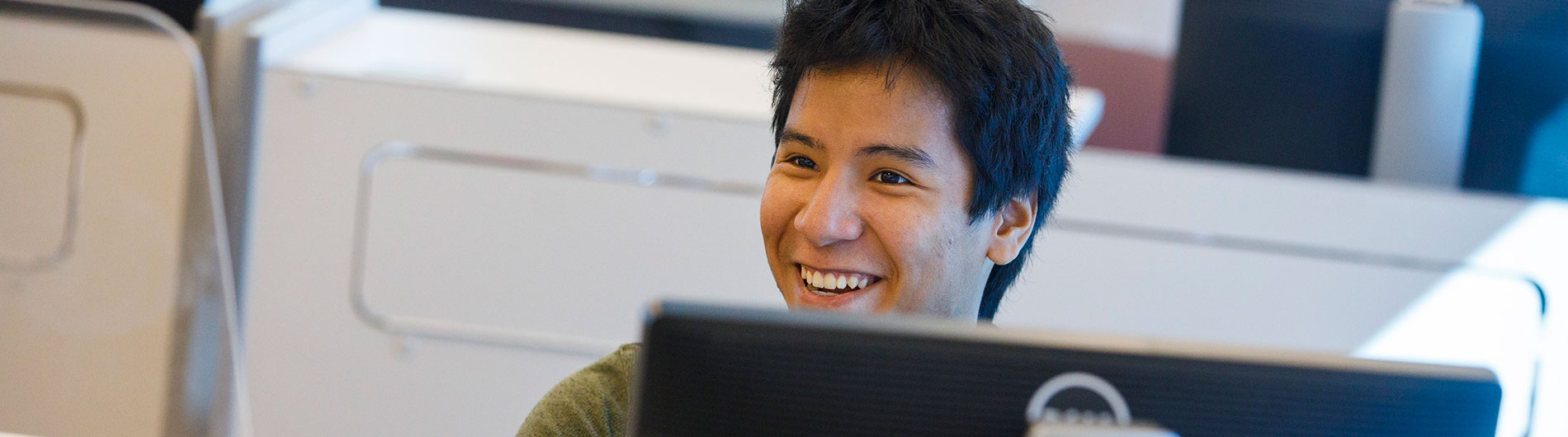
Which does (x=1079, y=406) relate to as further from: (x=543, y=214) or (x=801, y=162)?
(x=543, y=214)

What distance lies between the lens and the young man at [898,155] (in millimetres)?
1093

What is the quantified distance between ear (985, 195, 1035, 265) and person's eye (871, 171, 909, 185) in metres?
0.11

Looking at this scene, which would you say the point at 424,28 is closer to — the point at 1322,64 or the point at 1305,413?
the point at 1322,64

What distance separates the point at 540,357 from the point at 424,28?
705 millimetres

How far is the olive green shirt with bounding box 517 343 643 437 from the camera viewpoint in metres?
1.14

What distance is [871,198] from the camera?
1097mm

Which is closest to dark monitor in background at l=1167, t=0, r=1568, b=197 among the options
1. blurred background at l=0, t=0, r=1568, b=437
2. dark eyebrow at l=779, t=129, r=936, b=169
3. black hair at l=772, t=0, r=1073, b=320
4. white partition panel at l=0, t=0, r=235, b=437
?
blurred background at l=0, t=0, r=1568, b=437

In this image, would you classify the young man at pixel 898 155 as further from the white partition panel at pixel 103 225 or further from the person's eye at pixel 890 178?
the white partition panel at pixel 103 225

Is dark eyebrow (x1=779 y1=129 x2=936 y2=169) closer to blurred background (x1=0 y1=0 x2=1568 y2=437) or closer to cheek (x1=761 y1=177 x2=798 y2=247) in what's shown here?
cheek (x1=761 y1=177 x2=798 y2=247)

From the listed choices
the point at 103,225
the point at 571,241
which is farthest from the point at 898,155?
the point at 103,225

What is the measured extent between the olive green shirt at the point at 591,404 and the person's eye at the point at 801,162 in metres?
0.20

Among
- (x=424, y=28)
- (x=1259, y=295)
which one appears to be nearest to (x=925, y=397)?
(x=1259, y=295)

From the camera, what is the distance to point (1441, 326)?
2021mm

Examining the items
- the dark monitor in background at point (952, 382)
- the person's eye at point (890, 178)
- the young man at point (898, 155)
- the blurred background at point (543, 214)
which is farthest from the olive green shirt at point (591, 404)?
the blurred background at point (543, 214)
